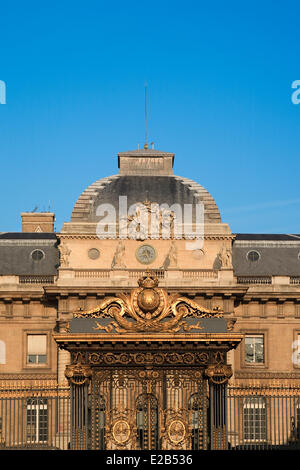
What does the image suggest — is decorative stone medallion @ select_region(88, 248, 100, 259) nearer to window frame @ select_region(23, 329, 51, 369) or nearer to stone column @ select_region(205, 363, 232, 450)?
window frame @ select_region(23, 329, 51, 369)

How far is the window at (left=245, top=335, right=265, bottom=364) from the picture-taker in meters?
53.2

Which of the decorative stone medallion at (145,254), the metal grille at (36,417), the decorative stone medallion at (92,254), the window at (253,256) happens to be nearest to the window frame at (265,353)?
the window at (253,256)

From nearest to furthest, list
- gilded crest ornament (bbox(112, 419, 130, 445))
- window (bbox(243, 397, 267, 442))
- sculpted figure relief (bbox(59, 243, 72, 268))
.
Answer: gilded crest ornament (bbox(112, 419, 130, 445)), window (bbox(243, 397, 267, 442)), sculpted figure relief (bbox(59, 243, 72, 268))

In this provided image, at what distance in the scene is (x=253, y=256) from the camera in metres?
55.9

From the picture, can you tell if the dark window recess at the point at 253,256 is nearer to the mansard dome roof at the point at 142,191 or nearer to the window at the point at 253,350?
the mansard dome roof at the point at 142,191

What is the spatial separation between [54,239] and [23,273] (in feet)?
10.5

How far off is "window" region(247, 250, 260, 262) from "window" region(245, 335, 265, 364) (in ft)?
15.7

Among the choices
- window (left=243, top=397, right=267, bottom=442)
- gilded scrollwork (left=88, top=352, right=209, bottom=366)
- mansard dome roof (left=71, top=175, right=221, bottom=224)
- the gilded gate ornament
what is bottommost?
window (left=243, top=397, right=267, bottom=442)

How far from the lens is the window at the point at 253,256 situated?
5584cm

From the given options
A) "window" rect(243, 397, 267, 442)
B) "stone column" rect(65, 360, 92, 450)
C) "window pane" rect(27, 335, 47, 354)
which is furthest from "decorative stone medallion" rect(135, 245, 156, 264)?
"stone column" rect(65, 360, 92, 450)

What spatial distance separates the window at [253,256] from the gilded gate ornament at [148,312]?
2936 centimetres

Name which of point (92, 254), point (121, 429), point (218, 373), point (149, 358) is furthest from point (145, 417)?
point (92, 254)

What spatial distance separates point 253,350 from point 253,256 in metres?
5.68
